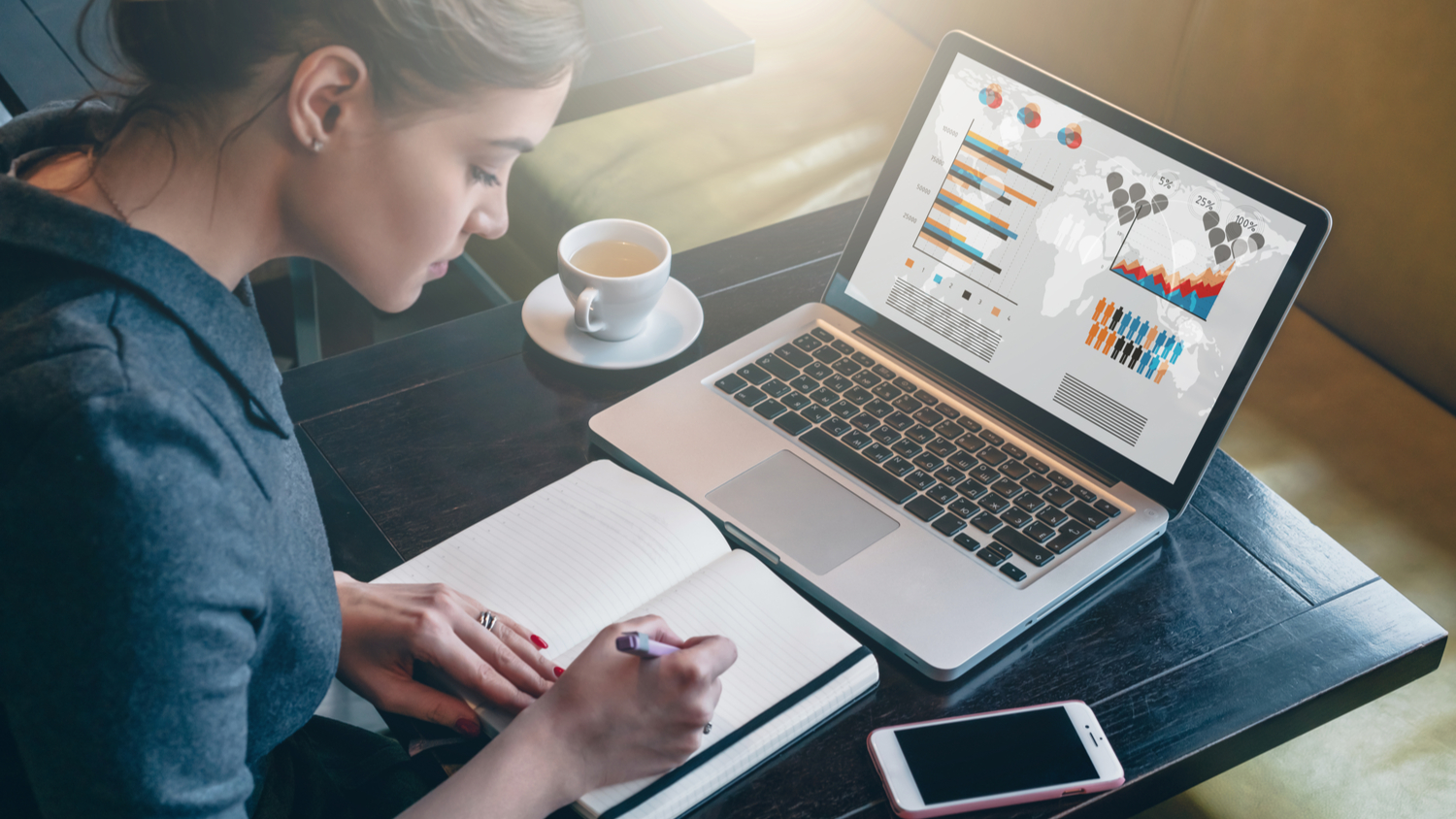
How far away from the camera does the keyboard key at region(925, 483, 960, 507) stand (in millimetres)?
879

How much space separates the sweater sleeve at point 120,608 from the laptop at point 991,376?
433 mm

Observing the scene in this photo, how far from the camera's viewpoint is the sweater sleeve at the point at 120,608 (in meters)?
0.48

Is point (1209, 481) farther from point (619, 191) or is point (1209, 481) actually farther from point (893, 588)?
point (619, 191)

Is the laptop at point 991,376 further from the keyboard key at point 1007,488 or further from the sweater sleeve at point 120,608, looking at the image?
the sweater sleeve at point 120,608

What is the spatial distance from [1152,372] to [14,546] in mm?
801

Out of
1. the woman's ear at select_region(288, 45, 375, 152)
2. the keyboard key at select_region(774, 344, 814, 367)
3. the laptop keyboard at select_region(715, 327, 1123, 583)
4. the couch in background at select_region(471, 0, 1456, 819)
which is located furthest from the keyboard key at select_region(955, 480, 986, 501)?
the woman's ear at select_region(288, 45, 375, 152)

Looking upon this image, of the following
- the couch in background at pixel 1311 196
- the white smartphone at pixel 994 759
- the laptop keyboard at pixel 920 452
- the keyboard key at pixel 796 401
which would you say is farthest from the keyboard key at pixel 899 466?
the couch in background at pixel 1311 196

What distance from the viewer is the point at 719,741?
673 mm

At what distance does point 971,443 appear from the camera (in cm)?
93

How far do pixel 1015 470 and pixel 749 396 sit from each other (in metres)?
0.25

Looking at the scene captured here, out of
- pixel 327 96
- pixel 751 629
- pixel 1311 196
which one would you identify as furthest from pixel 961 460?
pixel 1311 196

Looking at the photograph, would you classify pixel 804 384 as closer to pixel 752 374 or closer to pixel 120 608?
pixel 752 374

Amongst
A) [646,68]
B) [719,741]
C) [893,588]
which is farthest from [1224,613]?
[646,68]

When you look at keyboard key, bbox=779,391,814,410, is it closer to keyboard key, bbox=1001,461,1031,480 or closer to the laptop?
the laptop
